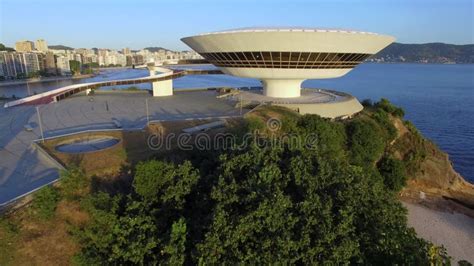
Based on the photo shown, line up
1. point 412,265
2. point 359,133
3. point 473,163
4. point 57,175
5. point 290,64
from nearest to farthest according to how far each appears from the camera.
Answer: point 412,265 < point 57,175 < point 359,133 < point 290,64 < point 473,163

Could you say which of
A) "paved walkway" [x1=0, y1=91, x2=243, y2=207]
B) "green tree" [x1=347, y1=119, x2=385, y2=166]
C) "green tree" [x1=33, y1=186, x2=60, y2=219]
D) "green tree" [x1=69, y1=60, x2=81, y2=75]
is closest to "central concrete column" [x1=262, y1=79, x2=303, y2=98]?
"paved walkway" [x1=0, y1=91, x2=243, y2=207]

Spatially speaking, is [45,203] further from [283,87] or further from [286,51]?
[283,87]

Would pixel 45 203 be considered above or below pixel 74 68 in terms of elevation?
below

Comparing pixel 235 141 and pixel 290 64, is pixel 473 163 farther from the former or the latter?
pixel 235 141

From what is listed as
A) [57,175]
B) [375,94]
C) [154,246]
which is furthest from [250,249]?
[375,94]

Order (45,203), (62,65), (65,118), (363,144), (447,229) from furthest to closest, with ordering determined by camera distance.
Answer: (62,65), (65,118), (363,144), (447,229), (45,203)

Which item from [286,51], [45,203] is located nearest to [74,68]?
[286,51]

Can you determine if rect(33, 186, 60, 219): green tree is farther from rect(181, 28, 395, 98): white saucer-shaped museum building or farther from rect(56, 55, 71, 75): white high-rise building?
rect(56, 55, 71, 75): white high-rise building
